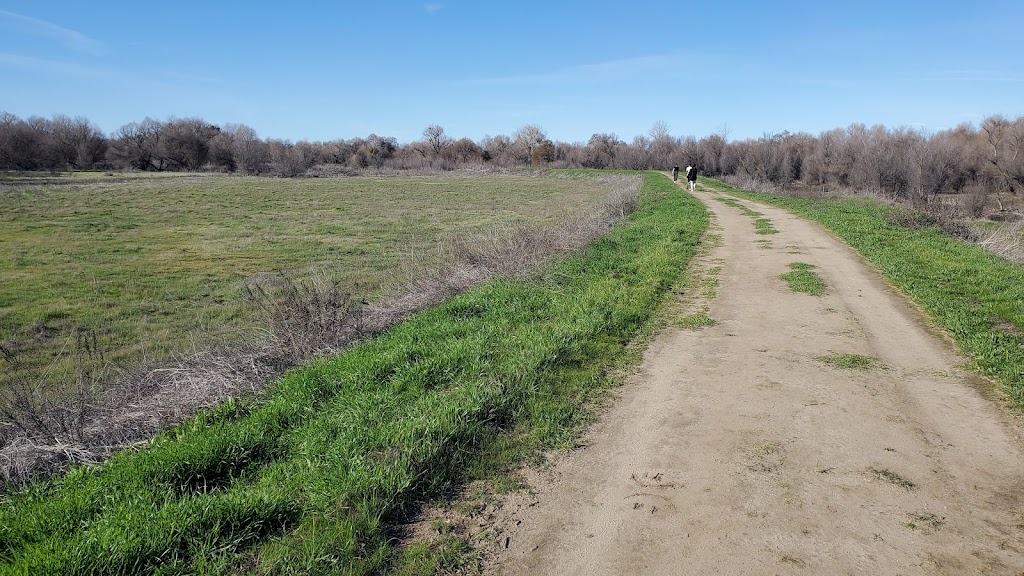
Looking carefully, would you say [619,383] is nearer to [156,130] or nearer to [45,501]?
[45,501]

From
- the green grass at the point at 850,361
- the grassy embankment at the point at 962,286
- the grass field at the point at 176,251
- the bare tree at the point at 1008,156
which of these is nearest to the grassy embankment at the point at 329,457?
the green grass at the point at 850,361

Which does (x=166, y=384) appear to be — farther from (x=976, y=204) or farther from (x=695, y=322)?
(x=976, y=204)

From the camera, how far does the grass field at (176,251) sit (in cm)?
1222

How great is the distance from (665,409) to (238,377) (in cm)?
476

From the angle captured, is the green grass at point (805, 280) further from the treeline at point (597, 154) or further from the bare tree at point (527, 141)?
the bare tree at point (527, 141)

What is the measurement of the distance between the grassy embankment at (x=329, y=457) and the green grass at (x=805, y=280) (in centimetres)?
339

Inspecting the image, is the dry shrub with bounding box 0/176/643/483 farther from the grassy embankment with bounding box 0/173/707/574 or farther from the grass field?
the grass field

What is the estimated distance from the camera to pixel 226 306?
13.8 metres

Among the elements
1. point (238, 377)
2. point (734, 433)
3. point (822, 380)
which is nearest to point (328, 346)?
point (238, 377)

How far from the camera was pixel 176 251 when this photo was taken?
21.4 meters

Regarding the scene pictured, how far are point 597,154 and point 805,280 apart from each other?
92.9 metres

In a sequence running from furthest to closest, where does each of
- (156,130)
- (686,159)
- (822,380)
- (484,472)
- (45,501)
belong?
(156,130), (686,159), (822,380), (484,472), (45,501)

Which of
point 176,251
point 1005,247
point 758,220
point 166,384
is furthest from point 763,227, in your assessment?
point 176,251

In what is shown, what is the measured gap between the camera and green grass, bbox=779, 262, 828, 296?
9.53 m
